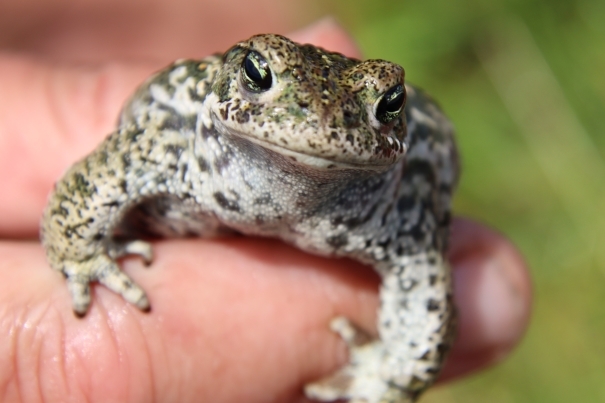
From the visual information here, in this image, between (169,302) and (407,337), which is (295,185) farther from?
(407,337)

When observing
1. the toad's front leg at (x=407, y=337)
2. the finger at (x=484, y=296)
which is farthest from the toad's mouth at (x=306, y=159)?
the finger at (x=484, y=296)

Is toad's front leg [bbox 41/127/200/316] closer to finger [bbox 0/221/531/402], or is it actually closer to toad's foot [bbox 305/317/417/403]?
finger [bbox 0/221/531/402]

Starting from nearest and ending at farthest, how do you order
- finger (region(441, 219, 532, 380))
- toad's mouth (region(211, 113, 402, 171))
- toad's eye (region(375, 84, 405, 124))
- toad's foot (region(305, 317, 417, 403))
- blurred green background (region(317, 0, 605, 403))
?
toad's mouth (region(211, 113, 402, 171)), toad's eye (region(375, 84, 405, 124)), toad's foot (region(305, 317, 417, 403)), finger (region(441, 219, 532, 380)), blurred green background (region(317, 0, 605, 403))

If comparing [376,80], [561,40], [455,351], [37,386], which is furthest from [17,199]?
[561,40]

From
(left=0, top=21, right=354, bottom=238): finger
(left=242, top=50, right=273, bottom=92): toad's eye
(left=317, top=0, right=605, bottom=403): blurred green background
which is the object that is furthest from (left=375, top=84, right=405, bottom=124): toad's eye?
(left=317, top=0, right=605, bottom=403): blurred green background

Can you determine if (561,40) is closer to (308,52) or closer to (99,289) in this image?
(308,52)

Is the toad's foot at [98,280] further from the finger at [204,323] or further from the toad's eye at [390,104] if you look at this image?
the toad's eye at [390,104]
